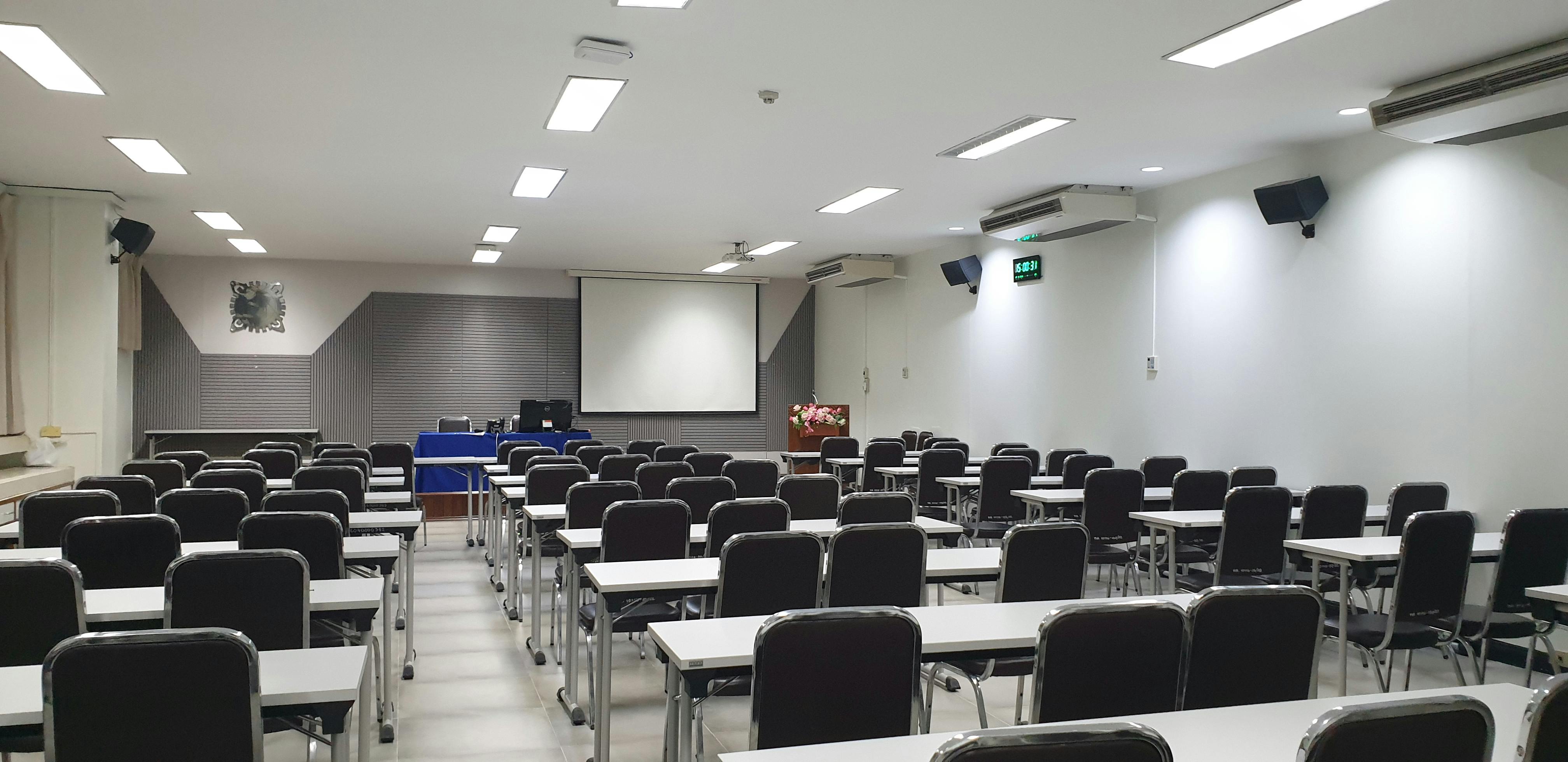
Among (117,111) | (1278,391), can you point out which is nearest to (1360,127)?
(1278,391)

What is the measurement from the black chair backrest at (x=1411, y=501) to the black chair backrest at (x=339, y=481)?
5.89 m

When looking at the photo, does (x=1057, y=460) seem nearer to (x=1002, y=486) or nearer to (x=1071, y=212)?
(x=1002, y=486)

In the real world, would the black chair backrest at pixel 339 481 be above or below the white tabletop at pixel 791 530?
above

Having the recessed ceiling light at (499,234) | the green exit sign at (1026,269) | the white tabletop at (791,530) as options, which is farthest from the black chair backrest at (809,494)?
the recessed ceiling light at (499,234)

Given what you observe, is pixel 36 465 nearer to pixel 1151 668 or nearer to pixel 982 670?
pixel 982 670

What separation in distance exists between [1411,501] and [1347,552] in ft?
5.43

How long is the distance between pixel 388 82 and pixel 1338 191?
6.29m

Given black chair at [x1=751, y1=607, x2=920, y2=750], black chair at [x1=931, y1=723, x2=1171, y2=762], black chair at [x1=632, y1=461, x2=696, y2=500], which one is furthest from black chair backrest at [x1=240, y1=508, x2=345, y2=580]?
black chair at [x1=931, y1=723, x2=1171, y2=762]

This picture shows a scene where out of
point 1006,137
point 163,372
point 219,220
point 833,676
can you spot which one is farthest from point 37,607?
point 163,372

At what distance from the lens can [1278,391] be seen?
7504mm

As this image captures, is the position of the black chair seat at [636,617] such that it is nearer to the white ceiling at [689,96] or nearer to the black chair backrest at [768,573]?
the black chair backrest at [768,573]

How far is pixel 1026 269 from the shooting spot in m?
10.6

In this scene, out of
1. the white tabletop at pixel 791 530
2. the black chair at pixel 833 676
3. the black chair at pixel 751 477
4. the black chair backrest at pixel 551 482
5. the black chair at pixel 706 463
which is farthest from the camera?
the black chair at pixel 706 463

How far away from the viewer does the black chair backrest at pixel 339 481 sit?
20.4 feet
